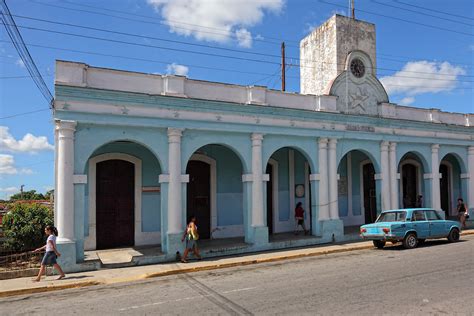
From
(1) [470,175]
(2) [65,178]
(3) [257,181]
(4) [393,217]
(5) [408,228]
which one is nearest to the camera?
(2) [65,178]

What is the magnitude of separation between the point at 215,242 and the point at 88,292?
606cm

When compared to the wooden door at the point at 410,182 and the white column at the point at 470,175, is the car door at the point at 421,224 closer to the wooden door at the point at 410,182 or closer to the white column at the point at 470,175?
the wooden door at the point at 410,182

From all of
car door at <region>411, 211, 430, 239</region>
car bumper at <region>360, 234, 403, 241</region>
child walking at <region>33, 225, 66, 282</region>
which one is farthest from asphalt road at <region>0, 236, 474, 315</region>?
car door at <region>411, 211, 430, 239</region>

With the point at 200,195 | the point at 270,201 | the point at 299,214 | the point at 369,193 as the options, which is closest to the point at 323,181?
the point at 299,214

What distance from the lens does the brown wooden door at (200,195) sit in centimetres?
1498

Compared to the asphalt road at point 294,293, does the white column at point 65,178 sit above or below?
above

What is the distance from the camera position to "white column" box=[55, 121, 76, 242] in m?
10.7

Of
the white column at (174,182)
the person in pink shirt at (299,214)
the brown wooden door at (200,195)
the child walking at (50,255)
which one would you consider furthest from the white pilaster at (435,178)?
the child walking at (50,255)

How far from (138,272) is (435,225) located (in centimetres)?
1016

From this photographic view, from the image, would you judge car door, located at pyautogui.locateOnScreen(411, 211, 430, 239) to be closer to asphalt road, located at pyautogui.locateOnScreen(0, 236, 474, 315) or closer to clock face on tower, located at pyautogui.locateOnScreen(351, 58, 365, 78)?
asphalt road, located at pyautogui.locateOnScreen(0, 236, 474, 315)

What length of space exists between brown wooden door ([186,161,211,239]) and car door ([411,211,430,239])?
24.4 feet

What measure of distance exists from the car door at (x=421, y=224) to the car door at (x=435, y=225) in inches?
8.5

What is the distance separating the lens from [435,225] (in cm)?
1354

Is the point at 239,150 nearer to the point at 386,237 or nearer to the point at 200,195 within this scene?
the point at 200,195
